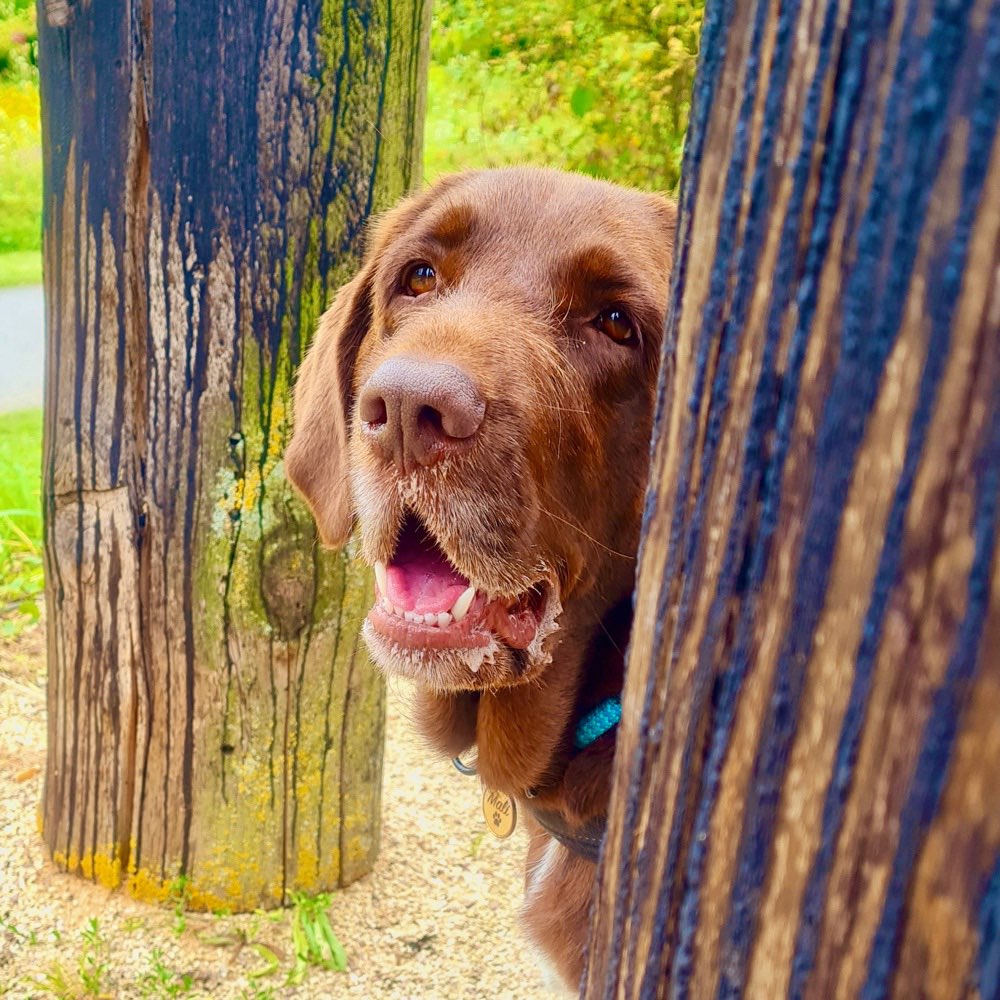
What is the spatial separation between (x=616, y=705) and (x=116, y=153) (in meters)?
1.74

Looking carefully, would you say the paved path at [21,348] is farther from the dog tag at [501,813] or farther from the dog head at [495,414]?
the dog tag at [501,813]

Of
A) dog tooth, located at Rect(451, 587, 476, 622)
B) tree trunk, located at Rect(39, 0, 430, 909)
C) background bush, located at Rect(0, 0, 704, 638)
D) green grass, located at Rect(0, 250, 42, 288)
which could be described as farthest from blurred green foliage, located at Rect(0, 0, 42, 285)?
dog tooth, located at Rect(451, 587, 476, 622)

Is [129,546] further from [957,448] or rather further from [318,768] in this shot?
[957,448]

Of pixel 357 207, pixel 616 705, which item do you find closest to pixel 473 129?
pixel 357 207

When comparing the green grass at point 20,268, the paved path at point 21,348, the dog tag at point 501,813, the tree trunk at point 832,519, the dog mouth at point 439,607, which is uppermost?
the tree trunk at point 832,519

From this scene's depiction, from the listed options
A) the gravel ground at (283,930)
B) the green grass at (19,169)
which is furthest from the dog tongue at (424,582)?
the green grass at (19,169)

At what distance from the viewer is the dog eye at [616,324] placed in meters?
1.91

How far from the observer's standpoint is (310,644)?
8.69 feet

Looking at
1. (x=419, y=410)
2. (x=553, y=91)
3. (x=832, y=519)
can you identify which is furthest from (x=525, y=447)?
(x=553, y=91)

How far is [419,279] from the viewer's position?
6.84ft

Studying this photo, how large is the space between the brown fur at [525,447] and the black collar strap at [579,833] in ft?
0.09

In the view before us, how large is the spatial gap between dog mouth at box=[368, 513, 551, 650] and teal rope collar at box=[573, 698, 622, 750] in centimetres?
36

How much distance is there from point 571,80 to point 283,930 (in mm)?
4937

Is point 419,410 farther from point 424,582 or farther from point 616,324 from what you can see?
point 616,324
